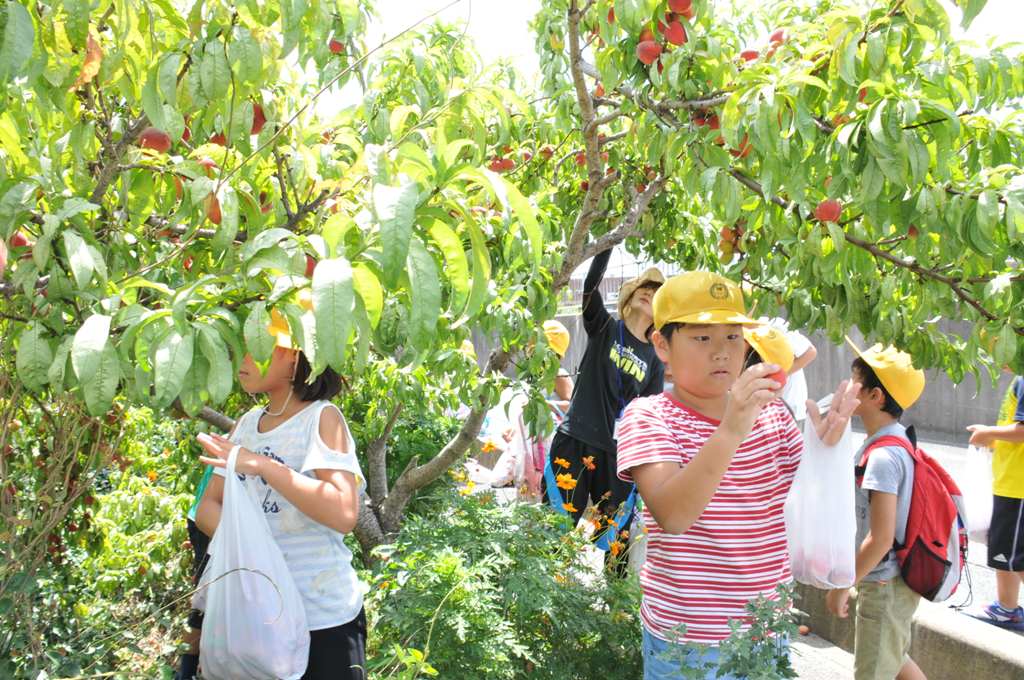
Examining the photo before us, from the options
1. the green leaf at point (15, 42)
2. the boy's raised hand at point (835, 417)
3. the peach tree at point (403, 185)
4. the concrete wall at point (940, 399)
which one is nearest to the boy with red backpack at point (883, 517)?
the peach tree at point (403, 185)

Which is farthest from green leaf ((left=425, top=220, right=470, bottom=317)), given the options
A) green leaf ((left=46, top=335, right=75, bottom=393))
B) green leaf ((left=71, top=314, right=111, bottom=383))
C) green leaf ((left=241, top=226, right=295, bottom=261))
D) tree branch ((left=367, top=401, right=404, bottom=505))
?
tree branch ((left=367, top=401, right=404, bottom=505))

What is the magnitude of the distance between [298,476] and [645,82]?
1518mm

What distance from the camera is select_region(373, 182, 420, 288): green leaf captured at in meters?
1.02

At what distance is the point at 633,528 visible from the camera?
391 cm

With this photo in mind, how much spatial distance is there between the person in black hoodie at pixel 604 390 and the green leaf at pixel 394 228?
290cm

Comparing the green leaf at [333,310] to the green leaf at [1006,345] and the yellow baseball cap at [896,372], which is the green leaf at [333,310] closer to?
the green leaf at [1006,345]

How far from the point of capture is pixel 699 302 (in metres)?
2.17

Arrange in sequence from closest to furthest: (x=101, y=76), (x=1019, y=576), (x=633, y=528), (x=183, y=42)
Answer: (x=101, y=76)
(x=183, y=42)
(x=633, y=528)
(x=1019, y=576)

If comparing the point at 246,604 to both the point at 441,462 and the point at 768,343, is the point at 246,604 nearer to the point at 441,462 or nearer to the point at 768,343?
the point at 768,343

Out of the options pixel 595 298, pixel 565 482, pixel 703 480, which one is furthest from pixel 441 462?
pixel 703 480

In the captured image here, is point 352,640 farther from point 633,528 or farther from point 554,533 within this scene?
point 633,528

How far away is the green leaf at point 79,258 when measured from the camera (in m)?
1.29

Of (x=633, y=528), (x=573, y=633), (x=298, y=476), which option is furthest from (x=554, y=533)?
(x=298, y=476)

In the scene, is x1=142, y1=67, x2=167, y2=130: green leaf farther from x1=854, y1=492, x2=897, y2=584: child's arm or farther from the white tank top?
x1=854, y1=492, x2=897, y2=584: child's arm
